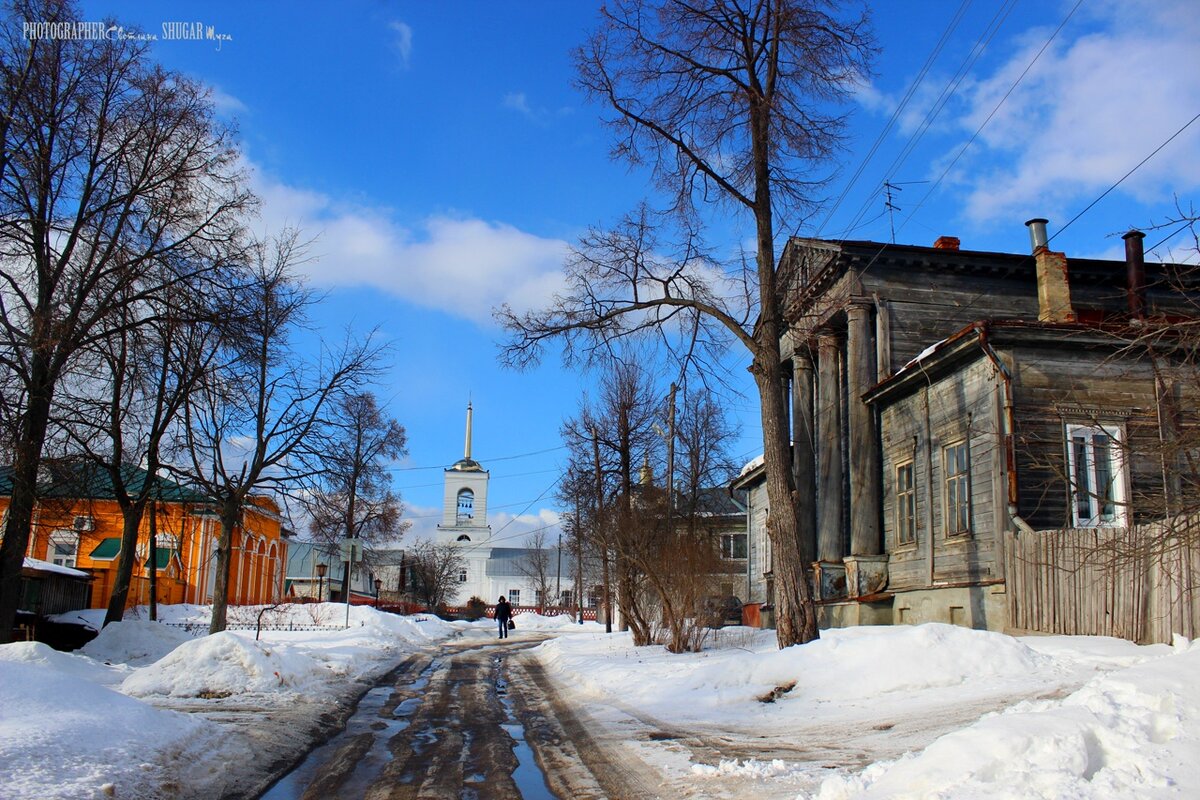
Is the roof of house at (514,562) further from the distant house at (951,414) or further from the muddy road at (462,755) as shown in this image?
the muddy road at (462,755)

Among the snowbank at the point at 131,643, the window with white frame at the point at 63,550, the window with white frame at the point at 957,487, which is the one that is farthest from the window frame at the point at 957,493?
the window with white frame at the point at 63,550

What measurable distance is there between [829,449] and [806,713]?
13.2 meters

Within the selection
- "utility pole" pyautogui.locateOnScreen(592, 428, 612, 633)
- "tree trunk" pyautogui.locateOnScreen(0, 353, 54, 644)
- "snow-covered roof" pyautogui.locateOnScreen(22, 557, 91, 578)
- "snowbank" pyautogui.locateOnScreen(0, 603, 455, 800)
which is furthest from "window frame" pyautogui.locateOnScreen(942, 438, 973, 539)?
"snow-covered roof" pyautogui.locateOnScreen(22, 557, 91, 578)

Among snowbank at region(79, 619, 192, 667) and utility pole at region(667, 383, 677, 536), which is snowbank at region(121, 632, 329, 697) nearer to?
snowbank at region(79, 619, 192, 667)

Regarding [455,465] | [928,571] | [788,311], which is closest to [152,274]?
[788,311]

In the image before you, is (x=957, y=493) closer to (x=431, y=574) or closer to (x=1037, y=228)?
(x=1037, y=228)

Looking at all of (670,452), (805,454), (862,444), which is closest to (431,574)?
(670,452)

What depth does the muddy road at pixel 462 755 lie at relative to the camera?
6.96m

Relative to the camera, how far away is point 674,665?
14984 millimetres

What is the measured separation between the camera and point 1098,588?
12.0 m

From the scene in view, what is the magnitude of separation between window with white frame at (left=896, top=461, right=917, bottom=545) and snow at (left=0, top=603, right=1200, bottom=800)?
14.8 ft

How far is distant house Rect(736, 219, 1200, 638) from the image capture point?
15.1m

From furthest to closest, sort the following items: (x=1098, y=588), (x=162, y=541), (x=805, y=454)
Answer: (x=162, y=541), (x=805, y=454), (x=1098, y=588)

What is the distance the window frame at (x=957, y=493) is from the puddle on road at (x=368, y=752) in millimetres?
10110
